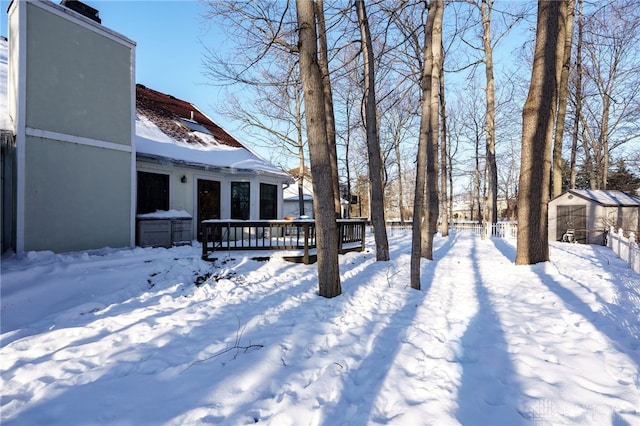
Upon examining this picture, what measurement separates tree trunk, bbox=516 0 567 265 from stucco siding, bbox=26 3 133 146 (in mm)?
9594

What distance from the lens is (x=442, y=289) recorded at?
536 cm

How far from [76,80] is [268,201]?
6740 mm

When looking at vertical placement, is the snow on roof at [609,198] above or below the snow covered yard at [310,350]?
above

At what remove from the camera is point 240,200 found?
37.2 feet

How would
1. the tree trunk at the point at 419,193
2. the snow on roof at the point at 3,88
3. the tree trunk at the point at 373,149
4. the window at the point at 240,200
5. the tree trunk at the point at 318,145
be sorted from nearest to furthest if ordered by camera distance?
the tree trunk at the point at 318,145
the tree trunk at the point at 419,193
the snow on roof at the point at 3,88
the tree trunk at the point at 373,149
the window at the point at 240,200

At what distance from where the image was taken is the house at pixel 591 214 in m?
11.8

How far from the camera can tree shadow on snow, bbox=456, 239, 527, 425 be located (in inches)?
80.0

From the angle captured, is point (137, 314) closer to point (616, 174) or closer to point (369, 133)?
point (369, 133)

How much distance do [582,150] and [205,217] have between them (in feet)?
84.5

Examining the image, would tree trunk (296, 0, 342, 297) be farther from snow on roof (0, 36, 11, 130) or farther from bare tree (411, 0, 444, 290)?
snow on roof (0, 36, 11, 130)

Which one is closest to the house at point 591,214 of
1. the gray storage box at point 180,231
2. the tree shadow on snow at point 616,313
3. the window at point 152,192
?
the tree shadow on snow at point 616,313

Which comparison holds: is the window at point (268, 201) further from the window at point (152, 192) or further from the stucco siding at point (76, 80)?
the stucco siding at point (76, 80)

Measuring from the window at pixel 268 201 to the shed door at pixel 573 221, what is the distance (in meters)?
11.8

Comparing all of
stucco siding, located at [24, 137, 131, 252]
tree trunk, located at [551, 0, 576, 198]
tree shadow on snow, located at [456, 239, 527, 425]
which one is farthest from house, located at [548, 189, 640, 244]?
stucco siding, located at [24, 137, 131, 252]
